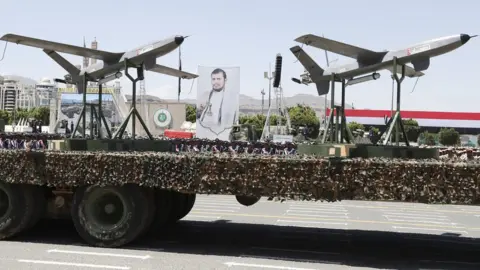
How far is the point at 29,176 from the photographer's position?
1094cm

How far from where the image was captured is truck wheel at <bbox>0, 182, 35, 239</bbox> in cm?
1102

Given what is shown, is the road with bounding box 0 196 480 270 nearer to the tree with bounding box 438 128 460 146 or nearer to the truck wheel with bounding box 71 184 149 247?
the truck wheel with bounding box 71 184 149 247

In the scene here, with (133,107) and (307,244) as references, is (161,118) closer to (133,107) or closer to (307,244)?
(133,107)

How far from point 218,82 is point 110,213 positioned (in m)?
39.4

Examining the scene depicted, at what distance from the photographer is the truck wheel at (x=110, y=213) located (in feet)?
34.6

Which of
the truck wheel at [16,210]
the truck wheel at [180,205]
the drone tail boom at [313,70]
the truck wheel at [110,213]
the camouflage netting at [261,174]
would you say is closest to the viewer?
the camouflage netting at [261,174]

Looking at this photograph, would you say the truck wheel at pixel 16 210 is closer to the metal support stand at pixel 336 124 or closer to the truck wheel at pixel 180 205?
the truck wheel at pixel 180 205

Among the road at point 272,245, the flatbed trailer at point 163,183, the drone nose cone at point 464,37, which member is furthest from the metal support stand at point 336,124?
the drone nose cone at point 464,37

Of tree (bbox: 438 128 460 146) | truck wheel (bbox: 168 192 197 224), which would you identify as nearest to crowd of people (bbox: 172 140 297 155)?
truck wheel (bbox: 168 192 197 224)

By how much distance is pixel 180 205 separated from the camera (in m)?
12.9

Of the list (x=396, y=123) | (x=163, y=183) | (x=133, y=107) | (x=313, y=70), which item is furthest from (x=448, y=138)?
(x=163, y=183)

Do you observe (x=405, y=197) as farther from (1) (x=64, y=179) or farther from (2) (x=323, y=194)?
(1) (x=64, y=179)

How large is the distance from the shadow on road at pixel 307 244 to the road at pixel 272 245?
0.06 feet

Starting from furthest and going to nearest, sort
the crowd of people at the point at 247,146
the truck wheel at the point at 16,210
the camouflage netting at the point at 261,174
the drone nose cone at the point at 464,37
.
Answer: the crowd of people at the point at 247,146
the drone nose cone at the point at 464,37
the truck wheel at the point at 16,210
the camouflage netting at the point at 261,174
